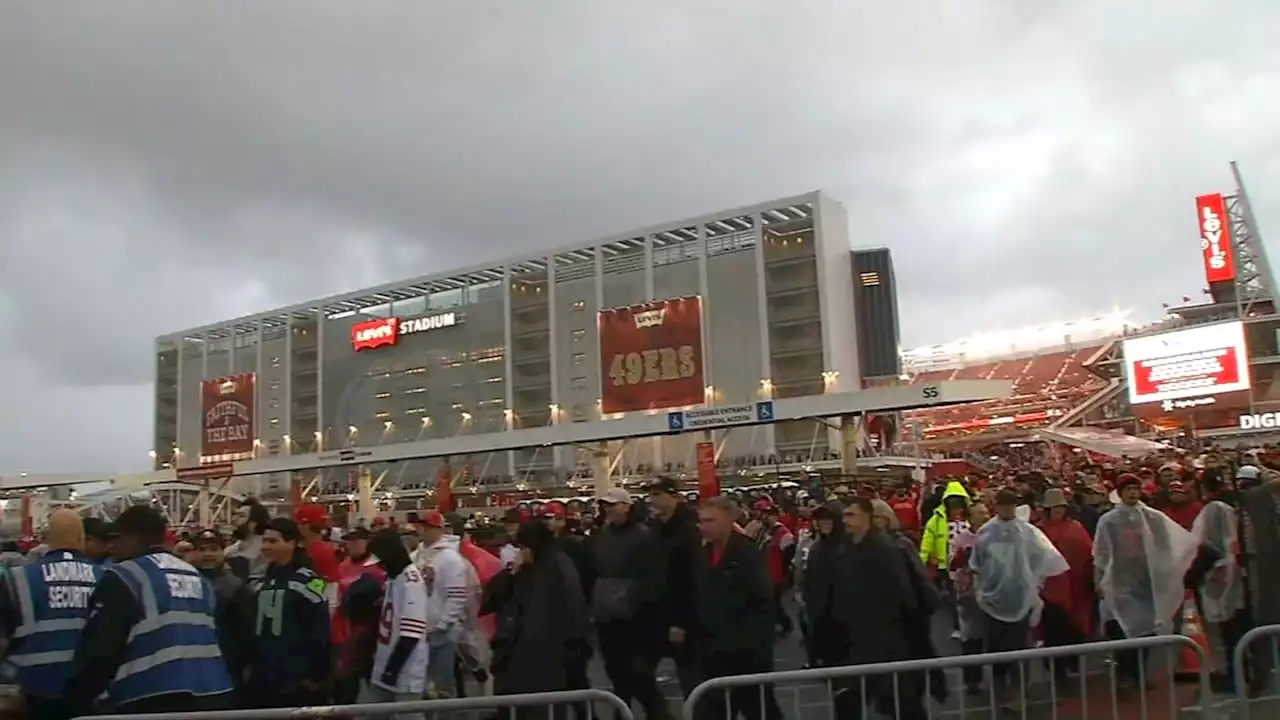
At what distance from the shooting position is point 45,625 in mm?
5078

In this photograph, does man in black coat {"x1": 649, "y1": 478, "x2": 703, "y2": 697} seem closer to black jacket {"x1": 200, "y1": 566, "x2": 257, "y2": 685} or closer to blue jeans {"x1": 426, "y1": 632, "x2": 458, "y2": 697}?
blue jeans {"x1": 426, "y1": 632, "x2": 458, "y2": 697}

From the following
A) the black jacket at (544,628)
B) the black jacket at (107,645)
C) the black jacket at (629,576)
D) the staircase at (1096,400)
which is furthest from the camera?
the staircase at (1096,400)

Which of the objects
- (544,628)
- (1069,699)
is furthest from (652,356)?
(1069,699)

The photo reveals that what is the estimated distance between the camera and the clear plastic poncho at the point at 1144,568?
26.5 ft

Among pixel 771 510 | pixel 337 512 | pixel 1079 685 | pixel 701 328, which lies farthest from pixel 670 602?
pixel 337 512

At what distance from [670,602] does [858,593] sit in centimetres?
121

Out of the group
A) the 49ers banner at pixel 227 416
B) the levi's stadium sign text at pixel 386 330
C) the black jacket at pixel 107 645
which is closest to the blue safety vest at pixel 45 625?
the black jacket at pixel 107 645

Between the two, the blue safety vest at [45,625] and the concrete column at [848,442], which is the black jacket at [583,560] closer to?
the blue safety vest at [45,625]

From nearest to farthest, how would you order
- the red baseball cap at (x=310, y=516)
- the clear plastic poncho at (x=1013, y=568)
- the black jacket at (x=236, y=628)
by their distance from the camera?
the black jacket at (x=236, y=628) < the red baseball cap at (x=310, y=516) < the clear plastic poncho at (x=1013, y=568)

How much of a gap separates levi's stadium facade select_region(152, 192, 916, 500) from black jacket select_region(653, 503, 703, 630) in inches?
1595

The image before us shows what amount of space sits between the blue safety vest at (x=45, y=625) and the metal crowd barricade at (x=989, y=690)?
9.49 ft

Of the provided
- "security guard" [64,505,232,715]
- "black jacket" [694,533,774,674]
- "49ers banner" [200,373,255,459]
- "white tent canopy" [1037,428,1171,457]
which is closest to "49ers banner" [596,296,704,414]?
"white tent canopy" [1037,428,1171,457]

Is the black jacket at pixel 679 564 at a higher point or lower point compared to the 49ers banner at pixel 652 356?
lower

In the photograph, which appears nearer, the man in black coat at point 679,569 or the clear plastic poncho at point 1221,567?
the man in black coat at point 679,569
